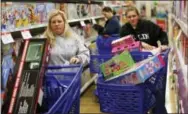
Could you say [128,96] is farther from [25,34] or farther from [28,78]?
[25,34]

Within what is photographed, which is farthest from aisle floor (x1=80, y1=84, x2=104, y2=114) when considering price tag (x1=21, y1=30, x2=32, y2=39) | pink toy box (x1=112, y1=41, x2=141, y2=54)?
pink toy box (x1=112, y1=41, x2=141, y2=54)

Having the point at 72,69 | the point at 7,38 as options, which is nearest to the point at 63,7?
the point at 7,38

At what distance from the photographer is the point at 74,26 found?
19.5 ft

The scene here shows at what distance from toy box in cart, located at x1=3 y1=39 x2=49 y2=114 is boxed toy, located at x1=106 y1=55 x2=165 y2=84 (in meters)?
0.51

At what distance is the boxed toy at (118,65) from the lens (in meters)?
2.08

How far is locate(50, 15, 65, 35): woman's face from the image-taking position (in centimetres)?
311

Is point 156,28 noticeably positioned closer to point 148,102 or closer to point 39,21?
point 39,21

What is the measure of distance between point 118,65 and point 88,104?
3412mm

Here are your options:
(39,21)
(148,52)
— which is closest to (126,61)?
(148,52)

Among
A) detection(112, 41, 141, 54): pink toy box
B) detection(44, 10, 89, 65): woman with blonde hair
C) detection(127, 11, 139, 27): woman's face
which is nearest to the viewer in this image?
detection(112, 41, 141, 54): pink toy box

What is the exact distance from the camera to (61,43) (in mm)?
3086

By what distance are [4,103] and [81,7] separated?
15.0ft

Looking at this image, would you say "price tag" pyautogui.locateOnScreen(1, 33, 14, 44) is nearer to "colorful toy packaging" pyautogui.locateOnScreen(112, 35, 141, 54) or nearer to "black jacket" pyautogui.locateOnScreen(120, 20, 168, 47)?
"colorful toy packaging" pyautogui.locateOnScreen(112, 35, 141, 54)

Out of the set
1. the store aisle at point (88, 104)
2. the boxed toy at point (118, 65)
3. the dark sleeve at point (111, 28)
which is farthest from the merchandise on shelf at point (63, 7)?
the boxed toy at point (118, 65)
